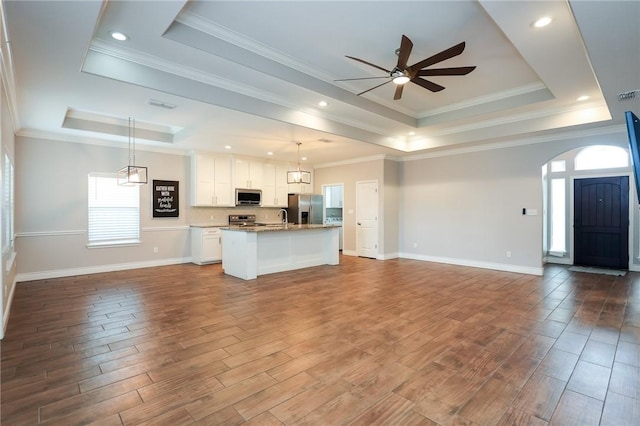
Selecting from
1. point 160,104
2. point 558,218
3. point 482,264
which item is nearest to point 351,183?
point 482,264

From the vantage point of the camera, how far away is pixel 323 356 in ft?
8.95

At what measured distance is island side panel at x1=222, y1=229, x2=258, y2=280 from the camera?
18.6 ft

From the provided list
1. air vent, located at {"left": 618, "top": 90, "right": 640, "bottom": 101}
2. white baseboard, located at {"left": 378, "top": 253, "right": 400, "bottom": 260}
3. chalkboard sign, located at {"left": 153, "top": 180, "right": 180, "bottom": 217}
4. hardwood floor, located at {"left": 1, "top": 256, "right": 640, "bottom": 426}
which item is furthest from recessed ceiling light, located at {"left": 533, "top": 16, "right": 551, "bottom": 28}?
chalkboard sign, located at {"left": 153, "top": 180, "right": 180, "bottom": 217}

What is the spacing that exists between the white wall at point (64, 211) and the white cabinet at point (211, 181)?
2.65 feet

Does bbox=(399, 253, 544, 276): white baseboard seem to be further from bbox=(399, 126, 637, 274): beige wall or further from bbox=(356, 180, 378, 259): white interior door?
bbox=(356, 180, 378, 259): white interior door

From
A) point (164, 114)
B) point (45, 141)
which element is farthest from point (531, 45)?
point (45, 141)

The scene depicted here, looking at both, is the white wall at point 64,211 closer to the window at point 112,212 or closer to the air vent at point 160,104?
the window at point 112,212

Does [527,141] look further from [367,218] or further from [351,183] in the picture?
[351,183]

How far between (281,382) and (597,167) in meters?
8.08

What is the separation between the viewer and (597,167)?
6.77 metres

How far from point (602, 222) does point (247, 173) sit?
27.0 feet

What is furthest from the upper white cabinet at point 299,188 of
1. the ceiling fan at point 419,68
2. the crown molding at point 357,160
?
the ceiling fan at point 419,68

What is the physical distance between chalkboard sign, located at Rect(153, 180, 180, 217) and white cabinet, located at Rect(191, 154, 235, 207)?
39cm

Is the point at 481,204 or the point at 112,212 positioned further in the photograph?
the point at 481,204
